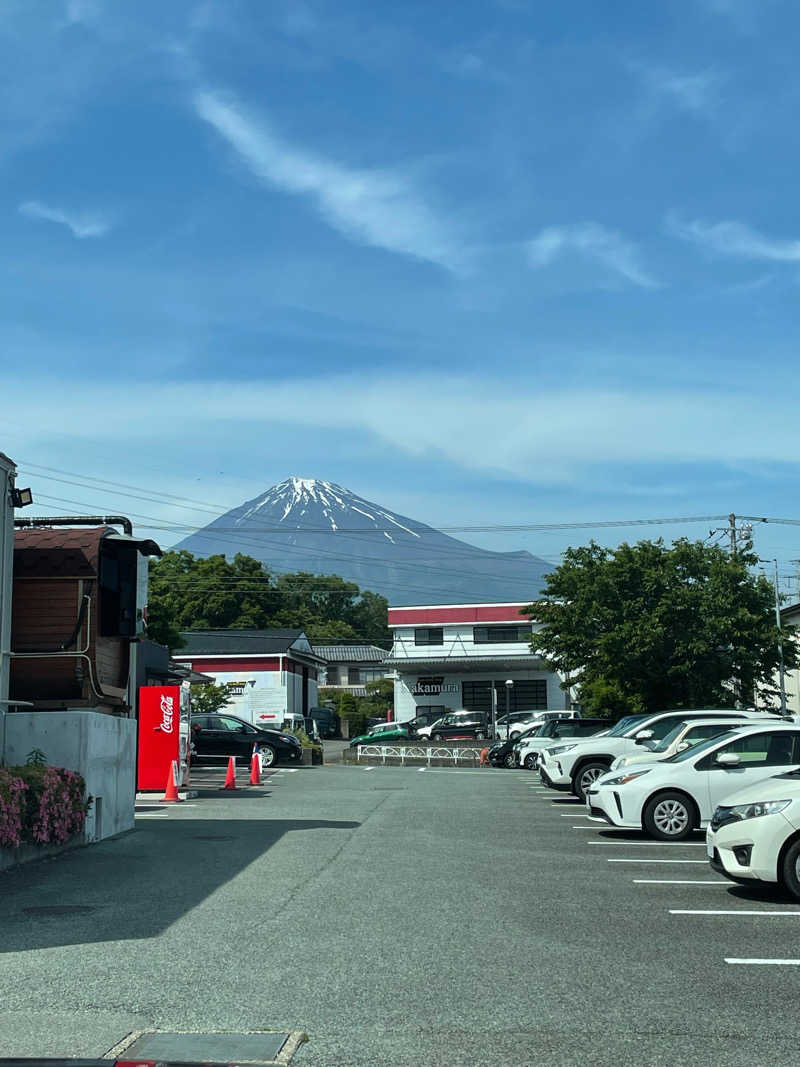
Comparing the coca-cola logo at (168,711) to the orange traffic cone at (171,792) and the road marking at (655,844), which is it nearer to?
the orange traffic cone at (171,792)

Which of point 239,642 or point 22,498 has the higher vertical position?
point 239,642

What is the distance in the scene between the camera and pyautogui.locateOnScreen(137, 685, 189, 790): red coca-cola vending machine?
2445cm

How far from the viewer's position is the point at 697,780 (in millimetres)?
15609

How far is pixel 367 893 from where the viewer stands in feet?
36.4

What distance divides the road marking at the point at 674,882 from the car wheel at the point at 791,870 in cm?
147

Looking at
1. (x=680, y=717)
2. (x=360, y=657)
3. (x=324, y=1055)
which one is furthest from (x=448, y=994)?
(x=360, y=657)

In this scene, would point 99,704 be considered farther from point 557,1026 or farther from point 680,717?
point 557,1026

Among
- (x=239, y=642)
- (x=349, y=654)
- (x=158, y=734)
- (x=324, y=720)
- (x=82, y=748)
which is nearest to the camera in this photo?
(x=82, y=748)

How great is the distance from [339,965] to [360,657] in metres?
93.1

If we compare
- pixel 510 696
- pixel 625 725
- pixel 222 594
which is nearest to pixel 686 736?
pixel 625 725

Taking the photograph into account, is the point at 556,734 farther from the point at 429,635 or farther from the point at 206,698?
the point at 429,635

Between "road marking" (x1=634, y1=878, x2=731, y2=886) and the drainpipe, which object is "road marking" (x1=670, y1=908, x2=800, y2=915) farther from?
the drainpipe

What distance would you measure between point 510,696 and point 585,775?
46.8 metres

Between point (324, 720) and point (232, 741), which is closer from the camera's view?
point (232, 741)
